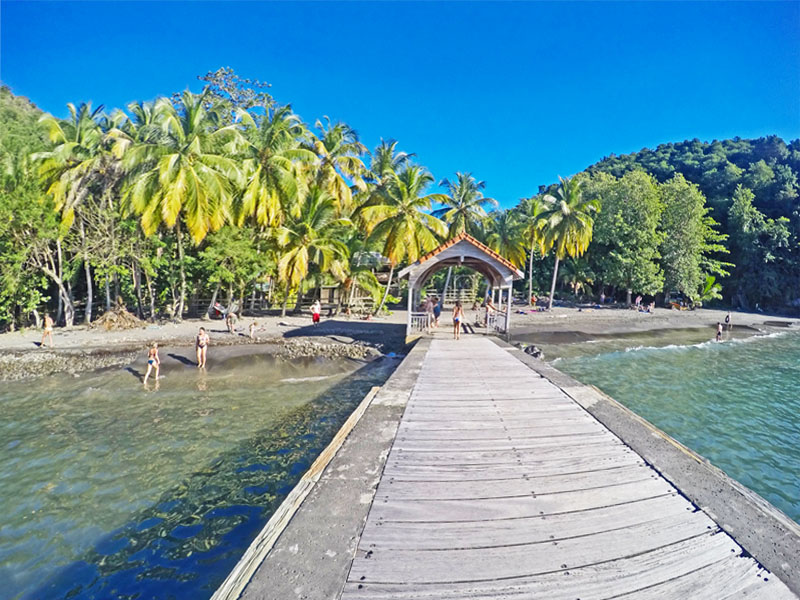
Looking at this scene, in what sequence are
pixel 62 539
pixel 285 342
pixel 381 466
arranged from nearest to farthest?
1. pixel 381 466
2. pixel 62 539
3. pixel 285 342

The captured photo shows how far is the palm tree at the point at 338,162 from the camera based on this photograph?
2873 centimetres

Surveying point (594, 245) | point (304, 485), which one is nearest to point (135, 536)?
point (304, 485)

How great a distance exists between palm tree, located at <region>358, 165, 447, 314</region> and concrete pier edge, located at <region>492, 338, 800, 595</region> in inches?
783

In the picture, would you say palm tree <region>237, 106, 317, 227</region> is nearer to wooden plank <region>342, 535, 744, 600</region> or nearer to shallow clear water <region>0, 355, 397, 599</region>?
shallow clear water <region>0, 355, 397, 599</region>

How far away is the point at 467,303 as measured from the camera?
38.2 meters

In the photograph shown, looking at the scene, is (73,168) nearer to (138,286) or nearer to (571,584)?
(138,286)

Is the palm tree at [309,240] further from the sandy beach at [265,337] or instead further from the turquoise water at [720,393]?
the turquoise water at [720,393]

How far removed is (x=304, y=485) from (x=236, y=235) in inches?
829

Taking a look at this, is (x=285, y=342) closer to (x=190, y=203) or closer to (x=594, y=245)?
(x=190, y=203)

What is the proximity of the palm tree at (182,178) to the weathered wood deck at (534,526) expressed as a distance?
18.1 meters

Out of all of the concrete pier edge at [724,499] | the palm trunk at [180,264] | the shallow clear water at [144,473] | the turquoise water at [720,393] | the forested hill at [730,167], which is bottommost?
the shallow clear water at [144,473]

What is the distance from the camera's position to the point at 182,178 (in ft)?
62.6

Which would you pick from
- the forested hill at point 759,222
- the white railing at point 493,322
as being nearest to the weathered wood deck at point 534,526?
the white railing at point 493,322

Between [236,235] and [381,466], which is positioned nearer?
[381,466]
